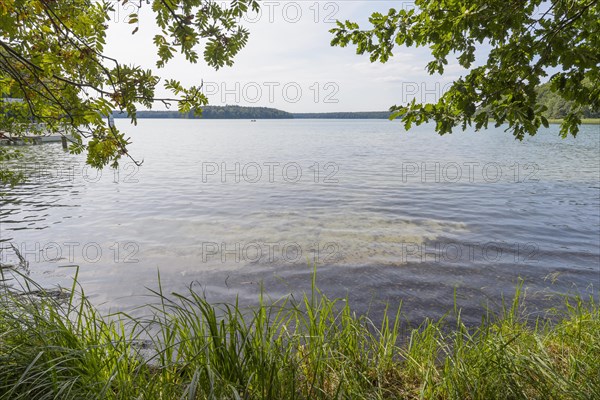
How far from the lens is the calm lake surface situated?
8211 mm

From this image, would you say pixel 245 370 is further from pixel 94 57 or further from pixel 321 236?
pixel 321 236

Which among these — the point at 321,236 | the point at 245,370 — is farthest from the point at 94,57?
the point at 321,236

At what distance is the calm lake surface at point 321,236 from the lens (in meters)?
8.21

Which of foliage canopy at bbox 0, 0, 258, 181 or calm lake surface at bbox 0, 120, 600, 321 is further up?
foliage canopy at bbox 0, 0, 258, 181

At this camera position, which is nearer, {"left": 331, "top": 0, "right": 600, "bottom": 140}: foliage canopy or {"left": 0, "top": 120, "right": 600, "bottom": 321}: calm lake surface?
{"left": 331, "top": 0, "right": 600, "bottom": 140}: foliage canopy

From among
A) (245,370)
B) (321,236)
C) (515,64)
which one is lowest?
(321,236)

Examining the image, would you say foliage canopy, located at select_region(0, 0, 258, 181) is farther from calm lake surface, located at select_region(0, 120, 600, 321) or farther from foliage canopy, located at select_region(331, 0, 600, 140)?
calm lake surface, located at select_region(0, 120, 600, 321)

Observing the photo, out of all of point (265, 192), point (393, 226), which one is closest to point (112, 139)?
point (393, 226)

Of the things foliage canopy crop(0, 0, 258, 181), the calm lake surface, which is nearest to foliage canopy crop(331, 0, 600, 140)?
foliage canopy crop(0, 0, 258, 181)

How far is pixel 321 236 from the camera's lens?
11.7 m

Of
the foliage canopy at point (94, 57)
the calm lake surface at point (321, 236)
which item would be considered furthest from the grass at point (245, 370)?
the calm lake surface at point (321, 236)

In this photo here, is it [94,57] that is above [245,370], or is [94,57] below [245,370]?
above

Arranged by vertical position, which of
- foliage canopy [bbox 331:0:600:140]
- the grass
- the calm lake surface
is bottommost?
the calm lake surface

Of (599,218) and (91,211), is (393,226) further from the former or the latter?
(91,211)
